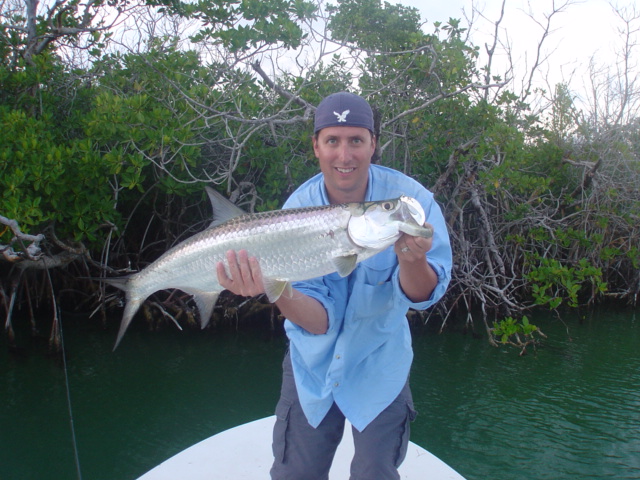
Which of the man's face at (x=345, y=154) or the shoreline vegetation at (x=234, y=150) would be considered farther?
the shoreline vegetation at (x=234, y=150)

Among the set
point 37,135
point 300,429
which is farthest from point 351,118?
point 37,135

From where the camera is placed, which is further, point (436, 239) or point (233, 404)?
point (233, 404)

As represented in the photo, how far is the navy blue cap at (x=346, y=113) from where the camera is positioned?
272cm

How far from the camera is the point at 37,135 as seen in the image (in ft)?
23.0

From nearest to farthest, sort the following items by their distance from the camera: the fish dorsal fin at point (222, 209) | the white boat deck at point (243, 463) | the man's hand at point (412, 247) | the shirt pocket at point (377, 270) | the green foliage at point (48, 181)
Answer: the man's hand at point (412, 247) → the shirt pocket at point (377, 270) → the fish dorsal fin at point (222, 209) → the white boat deck at point (243, 463) → the green foliage at point (48, 181)

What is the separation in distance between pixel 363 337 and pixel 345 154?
3.19 feet

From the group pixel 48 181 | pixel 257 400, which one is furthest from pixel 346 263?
pixel 48 181

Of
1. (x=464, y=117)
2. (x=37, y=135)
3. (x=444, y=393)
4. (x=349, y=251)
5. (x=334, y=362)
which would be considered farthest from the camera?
(x=464, y=117)

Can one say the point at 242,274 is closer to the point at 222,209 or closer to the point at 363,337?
the point at 222,209

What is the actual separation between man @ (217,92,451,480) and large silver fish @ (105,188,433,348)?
0.32 ft

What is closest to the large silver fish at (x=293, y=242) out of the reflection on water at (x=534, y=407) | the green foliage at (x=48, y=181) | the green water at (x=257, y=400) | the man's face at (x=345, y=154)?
the man's face at (x=345, y=154)

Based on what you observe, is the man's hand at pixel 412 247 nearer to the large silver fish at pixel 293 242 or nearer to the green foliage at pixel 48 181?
the large silver fish at pixel 293 242

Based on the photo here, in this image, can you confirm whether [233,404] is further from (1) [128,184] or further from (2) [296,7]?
(2) [296,7]

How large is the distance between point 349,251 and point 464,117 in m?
7.24
